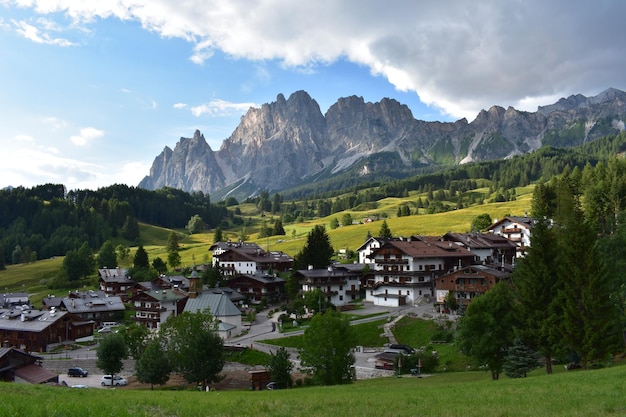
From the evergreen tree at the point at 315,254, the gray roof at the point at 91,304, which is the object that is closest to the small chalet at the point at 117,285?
the gray roof at the point at 91,304

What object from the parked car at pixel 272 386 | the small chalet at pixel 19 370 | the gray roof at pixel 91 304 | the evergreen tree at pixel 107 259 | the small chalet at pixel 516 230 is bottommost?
the parked car at pixel 272 386

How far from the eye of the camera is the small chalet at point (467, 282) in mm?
77938

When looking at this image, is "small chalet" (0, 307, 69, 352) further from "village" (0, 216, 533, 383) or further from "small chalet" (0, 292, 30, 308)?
"small chalet" (0, 292, 30, 308)

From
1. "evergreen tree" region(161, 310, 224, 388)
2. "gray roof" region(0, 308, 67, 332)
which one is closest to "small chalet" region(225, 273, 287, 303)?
"gray roof" region(0, 308, 67, 332)

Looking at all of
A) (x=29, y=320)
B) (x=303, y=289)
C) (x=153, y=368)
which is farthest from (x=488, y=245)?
(x=29, y=320)

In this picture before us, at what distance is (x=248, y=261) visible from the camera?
11900cm

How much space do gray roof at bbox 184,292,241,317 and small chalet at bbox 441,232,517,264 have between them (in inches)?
1956

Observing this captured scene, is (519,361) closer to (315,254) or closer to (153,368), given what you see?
(153,368)

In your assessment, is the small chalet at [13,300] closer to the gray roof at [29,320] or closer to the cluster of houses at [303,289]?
the cluster of houses at [303,289]

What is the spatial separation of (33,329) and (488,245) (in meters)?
89.4

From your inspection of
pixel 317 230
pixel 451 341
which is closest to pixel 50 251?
pixel 317 230

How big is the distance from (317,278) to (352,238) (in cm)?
6963

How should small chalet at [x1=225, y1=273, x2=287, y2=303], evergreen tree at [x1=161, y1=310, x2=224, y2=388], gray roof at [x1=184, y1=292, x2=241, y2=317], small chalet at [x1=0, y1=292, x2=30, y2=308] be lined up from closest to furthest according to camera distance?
evergreen tree at [x1=161, y1=310, x2=224, y2=388] < gray roof at [x1=184, y1=292, x2=241, y2=317] < small chalet at [x1=225, y1=273, x2=287, y2=303] < small chalet at [x1=0, y1=292, x2=30, y2=308]

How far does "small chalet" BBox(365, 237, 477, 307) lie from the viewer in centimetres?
9056
